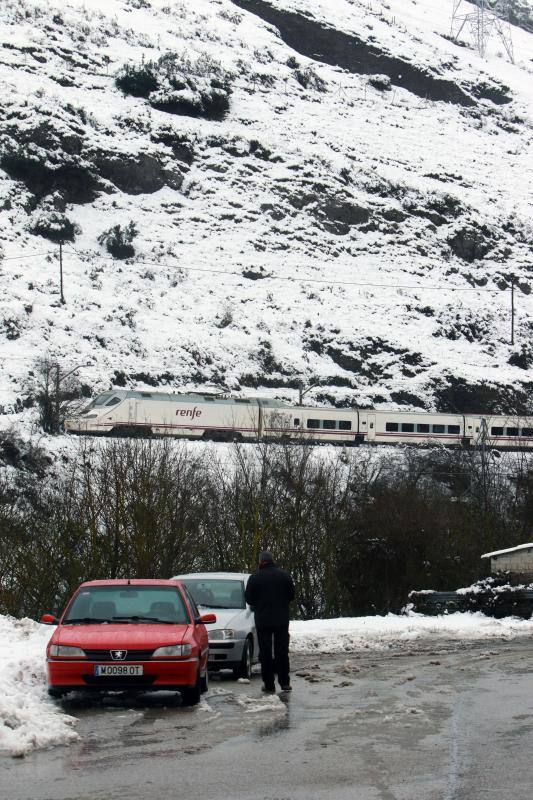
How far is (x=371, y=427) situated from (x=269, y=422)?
7950mm

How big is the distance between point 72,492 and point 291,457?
11.7 metres

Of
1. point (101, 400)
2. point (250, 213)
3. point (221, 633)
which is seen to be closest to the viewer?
point (221, 633)

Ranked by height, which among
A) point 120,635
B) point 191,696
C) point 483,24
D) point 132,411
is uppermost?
point 483,24

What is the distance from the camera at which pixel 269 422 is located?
6688cm

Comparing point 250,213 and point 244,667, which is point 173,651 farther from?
point 250,213

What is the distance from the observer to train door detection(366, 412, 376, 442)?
7206 cm

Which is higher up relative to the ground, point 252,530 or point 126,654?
point 252,530

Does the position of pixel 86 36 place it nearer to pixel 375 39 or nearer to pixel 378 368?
pixel 375 39

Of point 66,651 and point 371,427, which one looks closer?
point 66,651

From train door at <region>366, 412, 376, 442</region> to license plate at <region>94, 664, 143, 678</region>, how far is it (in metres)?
59.9

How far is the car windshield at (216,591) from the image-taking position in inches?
698

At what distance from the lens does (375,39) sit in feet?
488

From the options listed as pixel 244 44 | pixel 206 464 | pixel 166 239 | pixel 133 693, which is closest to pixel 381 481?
pixel 206 464

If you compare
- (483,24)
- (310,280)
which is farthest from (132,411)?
(483,24)
